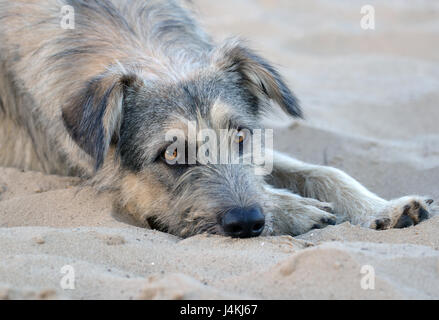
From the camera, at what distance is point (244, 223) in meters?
4.20

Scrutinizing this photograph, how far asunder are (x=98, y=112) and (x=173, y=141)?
545 millimetres

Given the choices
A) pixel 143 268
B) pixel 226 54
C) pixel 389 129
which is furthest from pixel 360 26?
pixel 143 268

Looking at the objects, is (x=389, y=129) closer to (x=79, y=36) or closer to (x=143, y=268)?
(x=79, y=36)

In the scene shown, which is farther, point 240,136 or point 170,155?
point 240,136

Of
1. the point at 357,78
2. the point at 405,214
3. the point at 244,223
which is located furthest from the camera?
the point at 357,78

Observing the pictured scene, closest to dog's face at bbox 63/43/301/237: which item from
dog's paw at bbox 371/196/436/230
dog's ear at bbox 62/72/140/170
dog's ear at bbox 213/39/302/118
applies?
dog's ear at bbox 62/72/140/170

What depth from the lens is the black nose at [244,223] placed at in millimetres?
4207

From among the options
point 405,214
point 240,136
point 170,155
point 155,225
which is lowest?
point 155,225

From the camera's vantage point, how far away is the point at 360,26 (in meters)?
12.2

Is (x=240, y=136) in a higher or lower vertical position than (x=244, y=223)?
higher

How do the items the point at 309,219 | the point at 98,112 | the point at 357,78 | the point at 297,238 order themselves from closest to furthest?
the point at 297,238 → the point at 98,112 → the point at 309,219 → the point at 357,78

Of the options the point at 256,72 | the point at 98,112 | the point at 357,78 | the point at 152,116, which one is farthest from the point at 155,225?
the point at 357,78

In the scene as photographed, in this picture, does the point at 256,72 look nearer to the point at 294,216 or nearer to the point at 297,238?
the point at 294,216

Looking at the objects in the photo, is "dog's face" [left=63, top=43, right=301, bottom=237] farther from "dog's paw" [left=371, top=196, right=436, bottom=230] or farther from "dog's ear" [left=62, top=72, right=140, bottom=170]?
"dog's paw" [left=371, top=196, right=436, bottom=230]
